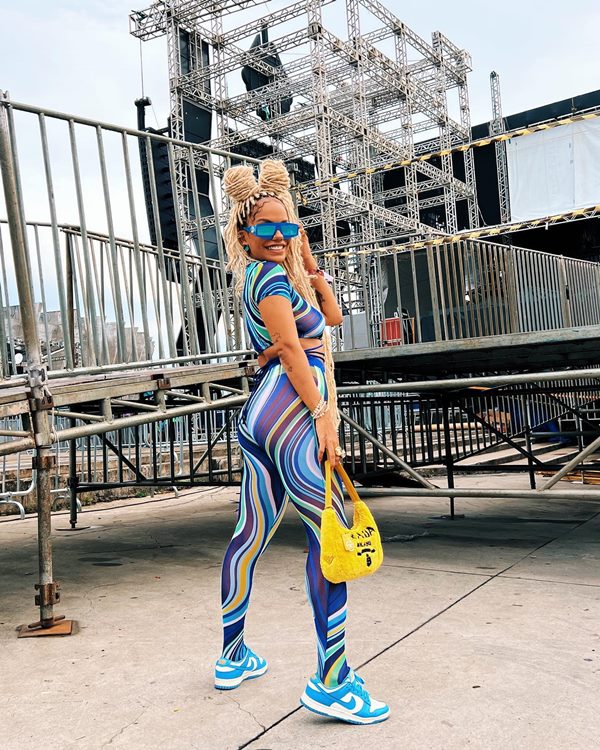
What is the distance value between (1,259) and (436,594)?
14.9 feet

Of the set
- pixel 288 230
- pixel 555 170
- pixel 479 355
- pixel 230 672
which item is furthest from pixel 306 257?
pixel 555 170

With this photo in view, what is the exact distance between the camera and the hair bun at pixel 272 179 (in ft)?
9.71

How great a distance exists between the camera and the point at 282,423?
2705mm

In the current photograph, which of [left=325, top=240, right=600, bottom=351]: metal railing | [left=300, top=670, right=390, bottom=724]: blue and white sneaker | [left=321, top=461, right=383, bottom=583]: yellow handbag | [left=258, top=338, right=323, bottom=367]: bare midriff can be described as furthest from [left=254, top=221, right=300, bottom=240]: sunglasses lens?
[left=325, top=240, right=600, bottom=351]: metal railing

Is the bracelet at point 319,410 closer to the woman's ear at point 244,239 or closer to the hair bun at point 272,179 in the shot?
the woman's ear at point 244,239

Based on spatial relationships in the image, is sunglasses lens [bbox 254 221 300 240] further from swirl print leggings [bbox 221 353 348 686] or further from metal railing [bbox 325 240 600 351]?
metal railing [bbox 325 240 600 351]

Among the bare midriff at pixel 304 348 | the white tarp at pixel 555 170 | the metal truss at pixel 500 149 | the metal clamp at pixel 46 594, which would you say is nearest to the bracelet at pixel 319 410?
the bare midriff at pixel 304 348

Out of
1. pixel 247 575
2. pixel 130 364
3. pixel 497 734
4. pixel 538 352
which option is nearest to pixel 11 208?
pixel 130 364

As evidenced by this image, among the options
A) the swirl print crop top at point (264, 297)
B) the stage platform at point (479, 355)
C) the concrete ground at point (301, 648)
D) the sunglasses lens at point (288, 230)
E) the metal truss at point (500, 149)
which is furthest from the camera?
the metal truss at point (500, 149)

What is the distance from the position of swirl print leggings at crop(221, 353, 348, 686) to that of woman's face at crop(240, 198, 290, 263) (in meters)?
0.45

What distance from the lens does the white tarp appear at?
Result: 12492mm

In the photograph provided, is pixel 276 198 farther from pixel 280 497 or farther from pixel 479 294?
pixel 479 294

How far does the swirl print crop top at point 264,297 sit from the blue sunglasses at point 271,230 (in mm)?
111

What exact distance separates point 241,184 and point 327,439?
1172 millimetres
